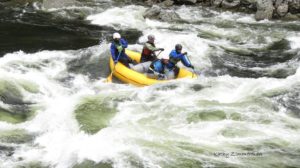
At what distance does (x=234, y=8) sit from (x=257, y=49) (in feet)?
19.8

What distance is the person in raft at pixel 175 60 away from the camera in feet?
40.0

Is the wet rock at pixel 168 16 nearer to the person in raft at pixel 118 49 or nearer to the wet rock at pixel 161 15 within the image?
the wet rock at pixel 161 15

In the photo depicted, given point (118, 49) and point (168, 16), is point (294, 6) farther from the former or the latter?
point (118, 49)

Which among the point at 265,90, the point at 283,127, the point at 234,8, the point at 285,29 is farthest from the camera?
the point at 234,8

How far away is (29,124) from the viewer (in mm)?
9977

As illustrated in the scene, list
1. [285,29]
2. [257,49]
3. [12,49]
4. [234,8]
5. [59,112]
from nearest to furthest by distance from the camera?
[59,112] → [12,49] → [257,49] → [285,29] → [234,8]

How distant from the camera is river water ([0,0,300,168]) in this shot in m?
8.47

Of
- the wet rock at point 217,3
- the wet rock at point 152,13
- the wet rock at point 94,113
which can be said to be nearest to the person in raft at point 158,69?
the wet rock at point 94,113

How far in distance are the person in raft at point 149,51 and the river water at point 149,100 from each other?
3.84 feet

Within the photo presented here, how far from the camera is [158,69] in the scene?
12312 millimetres

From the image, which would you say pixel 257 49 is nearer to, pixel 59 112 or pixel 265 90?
pixel 265 90

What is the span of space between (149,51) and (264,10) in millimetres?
9186

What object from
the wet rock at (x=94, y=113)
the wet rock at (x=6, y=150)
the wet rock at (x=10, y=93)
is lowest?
the wet rock at (x=6, y=150)

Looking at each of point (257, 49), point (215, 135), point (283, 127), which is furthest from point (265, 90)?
point (257, 49)
